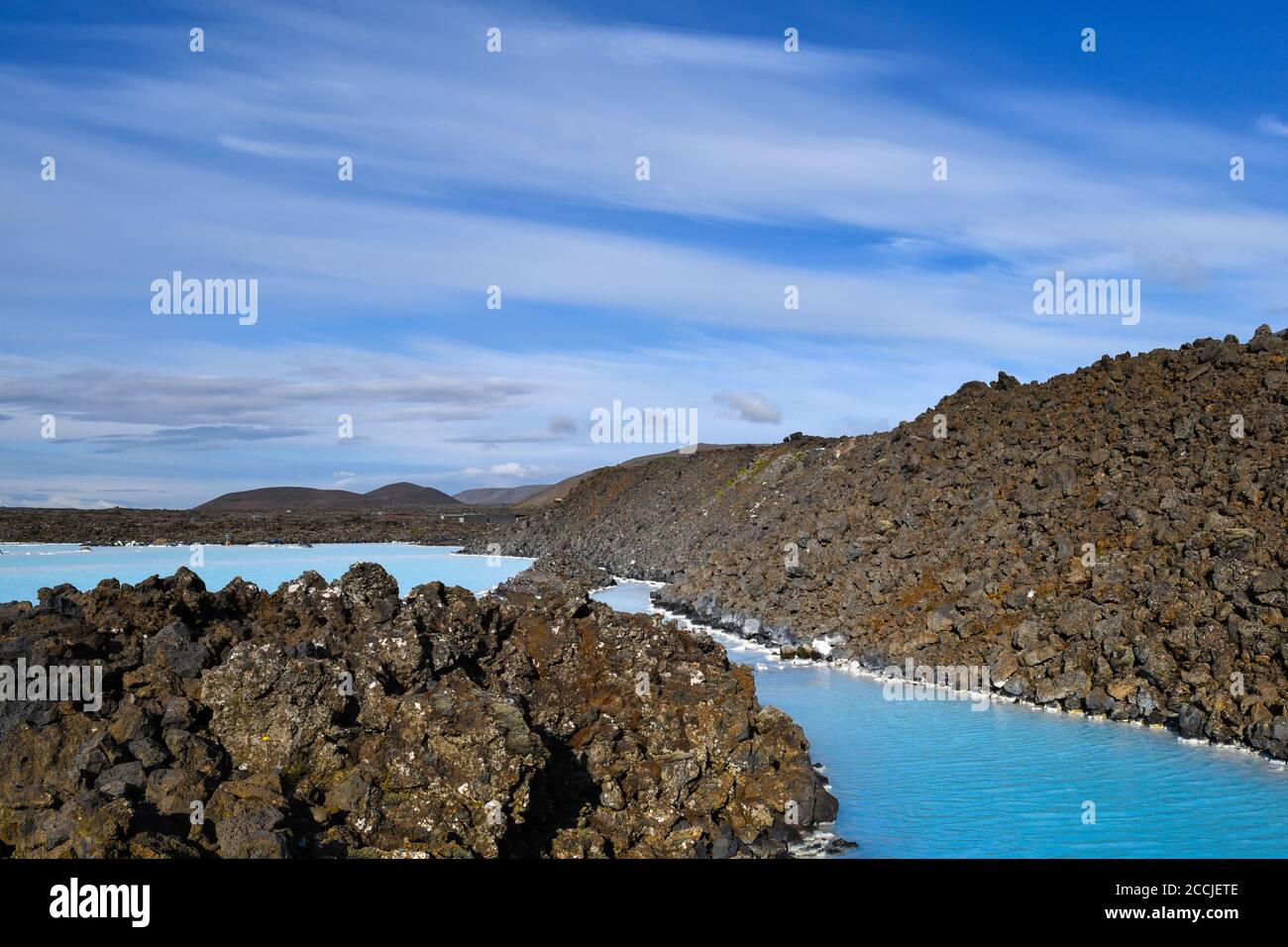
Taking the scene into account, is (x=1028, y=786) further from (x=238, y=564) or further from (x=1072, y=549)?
(x=238, y=564)

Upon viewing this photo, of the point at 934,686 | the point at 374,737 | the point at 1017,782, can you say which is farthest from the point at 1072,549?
the point at 374,737

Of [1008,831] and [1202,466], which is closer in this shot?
[1008,831]

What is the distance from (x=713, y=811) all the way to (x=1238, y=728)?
949 cm

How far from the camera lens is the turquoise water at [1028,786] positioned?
1174 cm

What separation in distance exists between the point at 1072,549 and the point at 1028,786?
9.88 metres

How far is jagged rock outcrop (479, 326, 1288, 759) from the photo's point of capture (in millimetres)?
17891

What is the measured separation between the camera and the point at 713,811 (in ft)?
40.0

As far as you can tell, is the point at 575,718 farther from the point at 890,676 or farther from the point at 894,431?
the point at 894,431

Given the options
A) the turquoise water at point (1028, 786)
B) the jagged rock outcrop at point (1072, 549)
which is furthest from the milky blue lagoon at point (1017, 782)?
the jagged rock outcrop at point (1072, 549)

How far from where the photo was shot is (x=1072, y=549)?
22.4 meters

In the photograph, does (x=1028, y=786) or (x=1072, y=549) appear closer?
(x=1028, y=786)

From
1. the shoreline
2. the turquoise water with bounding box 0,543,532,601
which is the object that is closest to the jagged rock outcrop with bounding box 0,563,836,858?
the shoreline

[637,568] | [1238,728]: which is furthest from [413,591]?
[637,568]
